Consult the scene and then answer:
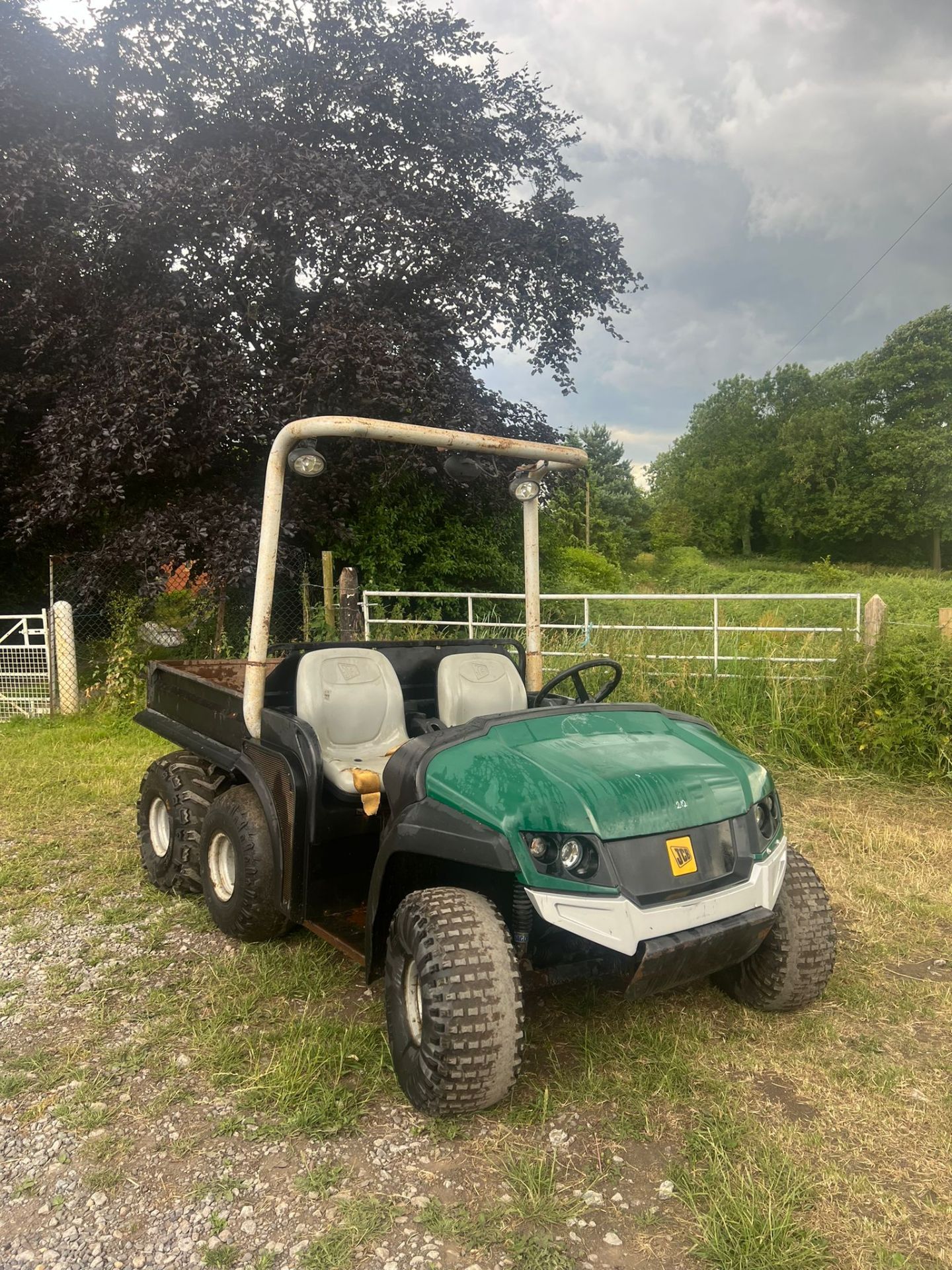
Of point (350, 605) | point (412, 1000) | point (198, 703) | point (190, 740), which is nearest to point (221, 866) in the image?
point (190, 740)

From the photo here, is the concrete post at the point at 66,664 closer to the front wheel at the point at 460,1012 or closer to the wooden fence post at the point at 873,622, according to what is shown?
the wooden fence post at the point at 873,622

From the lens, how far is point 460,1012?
86.4 inches

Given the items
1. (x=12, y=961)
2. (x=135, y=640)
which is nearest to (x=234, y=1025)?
(x=12, y=961)

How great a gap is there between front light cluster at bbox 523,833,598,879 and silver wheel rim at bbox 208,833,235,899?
5.68 ft

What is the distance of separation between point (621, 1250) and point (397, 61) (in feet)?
43.4

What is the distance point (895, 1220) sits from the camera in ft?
6.43

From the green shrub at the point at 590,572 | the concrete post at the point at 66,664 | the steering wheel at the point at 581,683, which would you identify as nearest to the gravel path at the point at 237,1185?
the steering wheel at the point at 581,683

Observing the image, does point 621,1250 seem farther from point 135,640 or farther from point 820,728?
point 135,640

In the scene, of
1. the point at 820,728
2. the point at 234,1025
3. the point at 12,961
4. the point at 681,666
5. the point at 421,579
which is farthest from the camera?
the point at 421,579

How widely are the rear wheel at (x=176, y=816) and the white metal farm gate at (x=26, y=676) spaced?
5.84 m

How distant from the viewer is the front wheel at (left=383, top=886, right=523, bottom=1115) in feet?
7.22

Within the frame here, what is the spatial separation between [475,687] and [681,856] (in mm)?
1499

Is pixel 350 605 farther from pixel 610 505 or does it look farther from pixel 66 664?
pixel 610 505

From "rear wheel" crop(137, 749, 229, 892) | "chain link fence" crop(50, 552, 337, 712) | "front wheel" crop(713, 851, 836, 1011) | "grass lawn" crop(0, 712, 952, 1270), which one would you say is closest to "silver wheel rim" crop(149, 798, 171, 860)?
"rear wheel" crop(137, 749, 229, 892)
